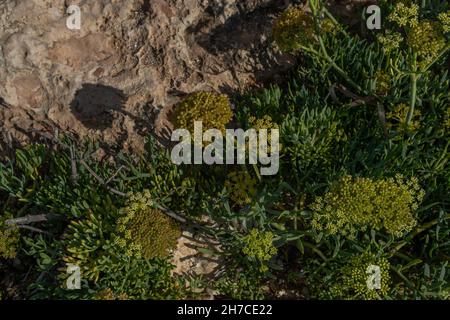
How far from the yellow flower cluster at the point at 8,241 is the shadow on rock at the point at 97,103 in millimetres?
1204

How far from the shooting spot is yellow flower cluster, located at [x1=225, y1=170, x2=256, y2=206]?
13.8 feet

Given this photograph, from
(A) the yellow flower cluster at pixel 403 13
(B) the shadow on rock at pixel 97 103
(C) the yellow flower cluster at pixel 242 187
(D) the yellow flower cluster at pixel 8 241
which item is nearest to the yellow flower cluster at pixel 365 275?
(C) the yellow flower cluster at pixel 242 187

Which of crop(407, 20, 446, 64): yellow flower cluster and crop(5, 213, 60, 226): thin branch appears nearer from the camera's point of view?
crop(407, 20, 446, 64): yellow flower cluster

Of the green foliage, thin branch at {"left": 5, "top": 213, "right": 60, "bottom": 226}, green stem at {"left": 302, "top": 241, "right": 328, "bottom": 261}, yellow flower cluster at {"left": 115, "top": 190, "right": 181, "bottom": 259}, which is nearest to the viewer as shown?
yellow flower cluster at {"left": 115, "top": 190, "right": 181, "bottom": 259}

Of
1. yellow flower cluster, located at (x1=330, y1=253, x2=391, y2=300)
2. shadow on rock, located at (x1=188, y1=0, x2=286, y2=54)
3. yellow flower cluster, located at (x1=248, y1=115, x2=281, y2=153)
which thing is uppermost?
shadow on rock, located at (x1=188, y1=0, x2=286, y2=54)

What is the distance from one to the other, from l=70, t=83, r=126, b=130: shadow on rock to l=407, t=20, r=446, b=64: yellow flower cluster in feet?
8.50

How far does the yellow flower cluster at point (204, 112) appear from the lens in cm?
369

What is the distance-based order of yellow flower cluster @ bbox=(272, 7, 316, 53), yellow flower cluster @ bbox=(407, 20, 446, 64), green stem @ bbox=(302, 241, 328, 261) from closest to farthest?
yellow flower cluster @ bbox=(407, 20, 446, 64), yellow flower cluster @ bbox=(272, 7, 316, 53), green stem @ bbox=(302, 241, 328, 261)

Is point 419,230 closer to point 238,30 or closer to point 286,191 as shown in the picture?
point 286,191

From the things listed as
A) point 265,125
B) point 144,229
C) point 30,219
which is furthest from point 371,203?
point 30,219

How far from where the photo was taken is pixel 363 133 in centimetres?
462

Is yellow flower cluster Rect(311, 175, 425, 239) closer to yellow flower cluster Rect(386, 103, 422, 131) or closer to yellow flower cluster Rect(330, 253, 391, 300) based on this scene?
yellow flower cluster Rect(330, 253, 391, 300)

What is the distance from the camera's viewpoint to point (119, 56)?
4719 millimetres

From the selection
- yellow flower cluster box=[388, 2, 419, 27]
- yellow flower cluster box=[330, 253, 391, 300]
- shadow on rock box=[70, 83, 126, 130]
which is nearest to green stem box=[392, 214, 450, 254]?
yellow flower cluster box=[330, 253, 391, 300]
